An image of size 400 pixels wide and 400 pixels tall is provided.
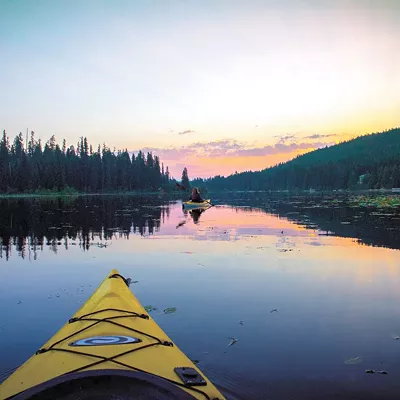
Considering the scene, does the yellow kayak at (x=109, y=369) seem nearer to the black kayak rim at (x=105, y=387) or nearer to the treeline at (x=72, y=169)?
the black kayak rim at (x=105, y=387)

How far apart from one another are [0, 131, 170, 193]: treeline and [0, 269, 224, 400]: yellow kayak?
361 feet

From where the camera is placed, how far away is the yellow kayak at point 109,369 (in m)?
3.68

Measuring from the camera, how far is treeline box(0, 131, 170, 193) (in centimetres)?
10538

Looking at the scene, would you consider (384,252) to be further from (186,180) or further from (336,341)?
(186,180)

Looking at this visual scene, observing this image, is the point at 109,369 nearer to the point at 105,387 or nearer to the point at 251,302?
the point at 105,387

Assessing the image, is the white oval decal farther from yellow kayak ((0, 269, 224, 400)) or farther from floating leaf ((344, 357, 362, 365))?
floating leaf ((344, 357, 362, 365))

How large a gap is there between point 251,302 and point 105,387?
5170 mm

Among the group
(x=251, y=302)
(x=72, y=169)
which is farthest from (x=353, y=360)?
(x=72, y=169)

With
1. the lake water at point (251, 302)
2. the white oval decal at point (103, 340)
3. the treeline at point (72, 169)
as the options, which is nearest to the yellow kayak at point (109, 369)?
the white oval decal at point (103, 340)

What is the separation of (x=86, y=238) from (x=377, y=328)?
A: 50.0 feet

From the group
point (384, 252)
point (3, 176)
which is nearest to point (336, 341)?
point (384, 252)

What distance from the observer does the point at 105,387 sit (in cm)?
389

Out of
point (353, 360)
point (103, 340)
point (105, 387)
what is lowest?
point (353, 360)

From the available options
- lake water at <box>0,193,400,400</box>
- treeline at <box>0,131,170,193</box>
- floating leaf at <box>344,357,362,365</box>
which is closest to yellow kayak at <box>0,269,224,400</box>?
lake water at <box>0,193,400,400</box>
